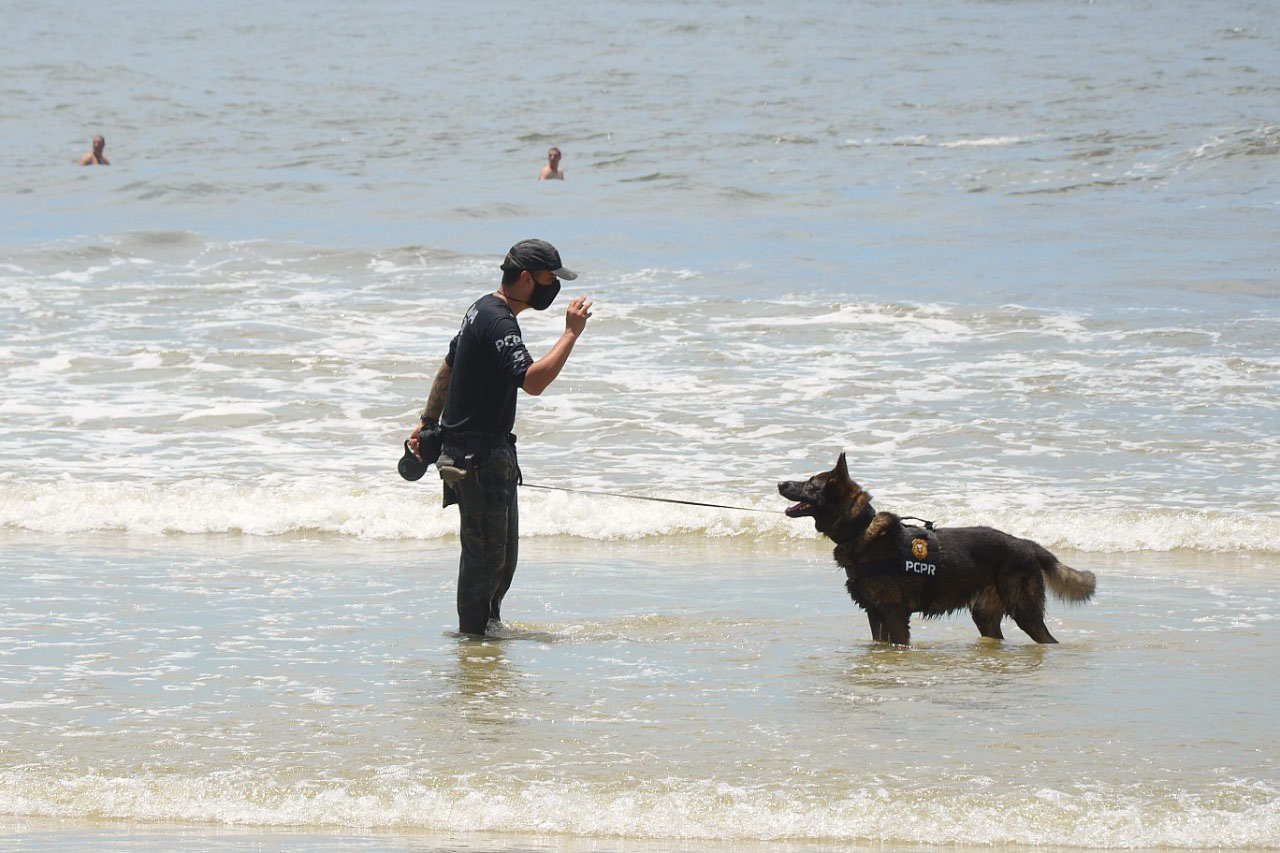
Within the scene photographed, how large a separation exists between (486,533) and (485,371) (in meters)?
0.80

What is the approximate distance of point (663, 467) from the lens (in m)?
12.5

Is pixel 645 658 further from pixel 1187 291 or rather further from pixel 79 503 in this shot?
pixel 1187 291

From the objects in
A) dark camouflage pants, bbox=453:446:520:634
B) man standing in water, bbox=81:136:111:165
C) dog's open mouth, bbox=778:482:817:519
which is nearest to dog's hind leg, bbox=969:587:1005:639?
dog's open mouth, bbox=778:482:817:519

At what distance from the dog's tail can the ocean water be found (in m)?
0.25

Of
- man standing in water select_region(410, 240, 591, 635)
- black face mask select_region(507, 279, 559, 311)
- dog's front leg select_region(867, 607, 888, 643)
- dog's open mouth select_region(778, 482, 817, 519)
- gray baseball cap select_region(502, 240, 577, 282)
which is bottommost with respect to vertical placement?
dog's front leg select_region(867, 607, 888, 643)

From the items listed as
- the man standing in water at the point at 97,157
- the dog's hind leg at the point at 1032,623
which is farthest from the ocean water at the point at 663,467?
the man standing in water at the point at 97,157

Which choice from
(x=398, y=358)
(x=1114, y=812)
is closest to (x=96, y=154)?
(x=398, y=358)

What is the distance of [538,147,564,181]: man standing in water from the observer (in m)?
31.3

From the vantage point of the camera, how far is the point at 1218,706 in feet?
19.7

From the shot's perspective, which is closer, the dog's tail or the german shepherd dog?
the german shepherd dog

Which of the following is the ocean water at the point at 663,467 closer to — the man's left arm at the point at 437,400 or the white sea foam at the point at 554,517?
the white sea foam at the point at 554,517

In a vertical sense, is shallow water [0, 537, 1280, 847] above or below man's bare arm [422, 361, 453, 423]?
below

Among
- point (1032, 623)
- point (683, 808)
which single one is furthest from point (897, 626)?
point (683, 808)

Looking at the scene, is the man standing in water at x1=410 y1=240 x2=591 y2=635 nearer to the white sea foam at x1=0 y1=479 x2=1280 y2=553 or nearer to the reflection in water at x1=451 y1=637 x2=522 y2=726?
the reflection in water at x1=451 y1=637 x2=522 y2=726
